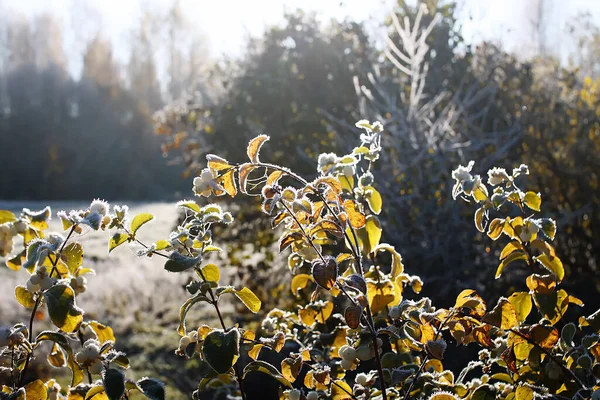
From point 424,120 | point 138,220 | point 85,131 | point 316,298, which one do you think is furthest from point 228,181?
Answer: point 85,131

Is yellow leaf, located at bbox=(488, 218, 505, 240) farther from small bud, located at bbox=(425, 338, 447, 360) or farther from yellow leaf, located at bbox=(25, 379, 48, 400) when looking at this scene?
yellow leaf, located at bbox=(25, 379, 48, 400)

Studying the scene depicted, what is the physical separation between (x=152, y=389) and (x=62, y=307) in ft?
0.65

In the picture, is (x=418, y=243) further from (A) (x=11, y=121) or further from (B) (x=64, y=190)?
(A) (x=11, y=121)

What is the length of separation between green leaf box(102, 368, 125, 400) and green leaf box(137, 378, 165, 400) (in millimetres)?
52

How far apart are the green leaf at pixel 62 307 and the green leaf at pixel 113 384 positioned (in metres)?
0.09

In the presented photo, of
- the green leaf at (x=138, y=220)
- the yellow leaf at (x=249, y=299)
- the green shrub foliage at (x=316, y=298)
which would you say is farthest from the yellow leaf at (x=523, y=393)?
the green leaf at (x=138, y=220)

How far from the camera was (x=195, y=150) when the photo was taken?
5055mm

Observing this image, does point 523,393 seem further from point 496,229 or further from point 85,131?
point 85,131

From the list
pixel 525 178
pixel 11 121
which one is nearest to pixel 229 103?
pixel 525 178

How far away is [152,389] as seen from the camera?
0.94m

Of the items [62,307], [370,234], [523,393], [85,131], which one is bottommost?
[523,393]

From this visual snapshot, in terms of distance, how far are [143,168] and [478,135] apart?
2209cm

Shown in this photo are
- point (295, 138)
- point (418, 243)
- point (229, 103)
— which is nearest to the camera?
point (418, 243)

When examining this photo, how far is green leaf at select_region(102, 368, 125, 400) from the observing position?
0.87 meters
